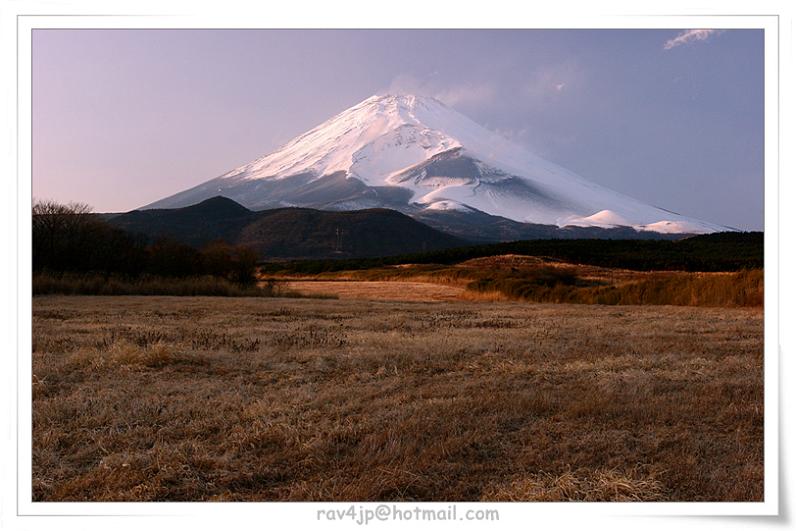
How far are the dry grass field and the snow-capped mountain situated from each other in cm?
3091

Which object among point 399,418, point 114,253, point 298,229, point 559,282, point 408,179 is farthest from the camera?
point 408,179

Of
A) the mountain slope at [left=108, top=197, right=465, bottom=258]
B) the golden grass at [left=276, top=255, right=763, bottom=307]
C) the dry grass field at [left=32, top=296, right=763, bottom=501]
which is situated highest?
the mountain slope at [left=108, top=197, right=465, bottom=258]

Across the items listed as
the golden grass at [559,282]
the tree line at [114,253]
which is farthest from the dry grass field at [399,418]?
the tree line at [114,253]

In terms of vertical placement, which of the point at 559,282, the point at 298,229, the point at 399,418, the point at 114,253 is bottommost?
the point at 399,418

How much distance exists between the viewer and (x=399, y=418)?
3836mm

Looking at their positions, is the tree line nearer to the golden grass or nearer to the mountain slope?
the golden grass

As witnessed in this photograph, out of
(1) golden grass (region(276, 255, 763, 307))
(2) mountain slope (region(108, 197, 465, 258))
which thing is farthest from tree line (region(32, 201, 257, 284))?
(2) mountain slope (region(108, 197, 465, 258))

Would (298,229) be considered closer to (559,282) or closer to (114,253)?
(114,253)

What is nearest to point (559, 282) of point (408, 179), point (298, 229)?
point (298, 229)

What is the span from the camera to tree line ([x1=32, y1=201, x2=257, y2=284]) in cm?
1466

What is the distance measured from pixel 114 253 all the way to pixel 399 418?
15.1 m

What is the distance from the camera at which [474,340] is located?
699 cm

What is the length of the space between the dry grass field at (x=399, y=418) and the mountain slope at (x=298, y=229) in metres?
19.6
